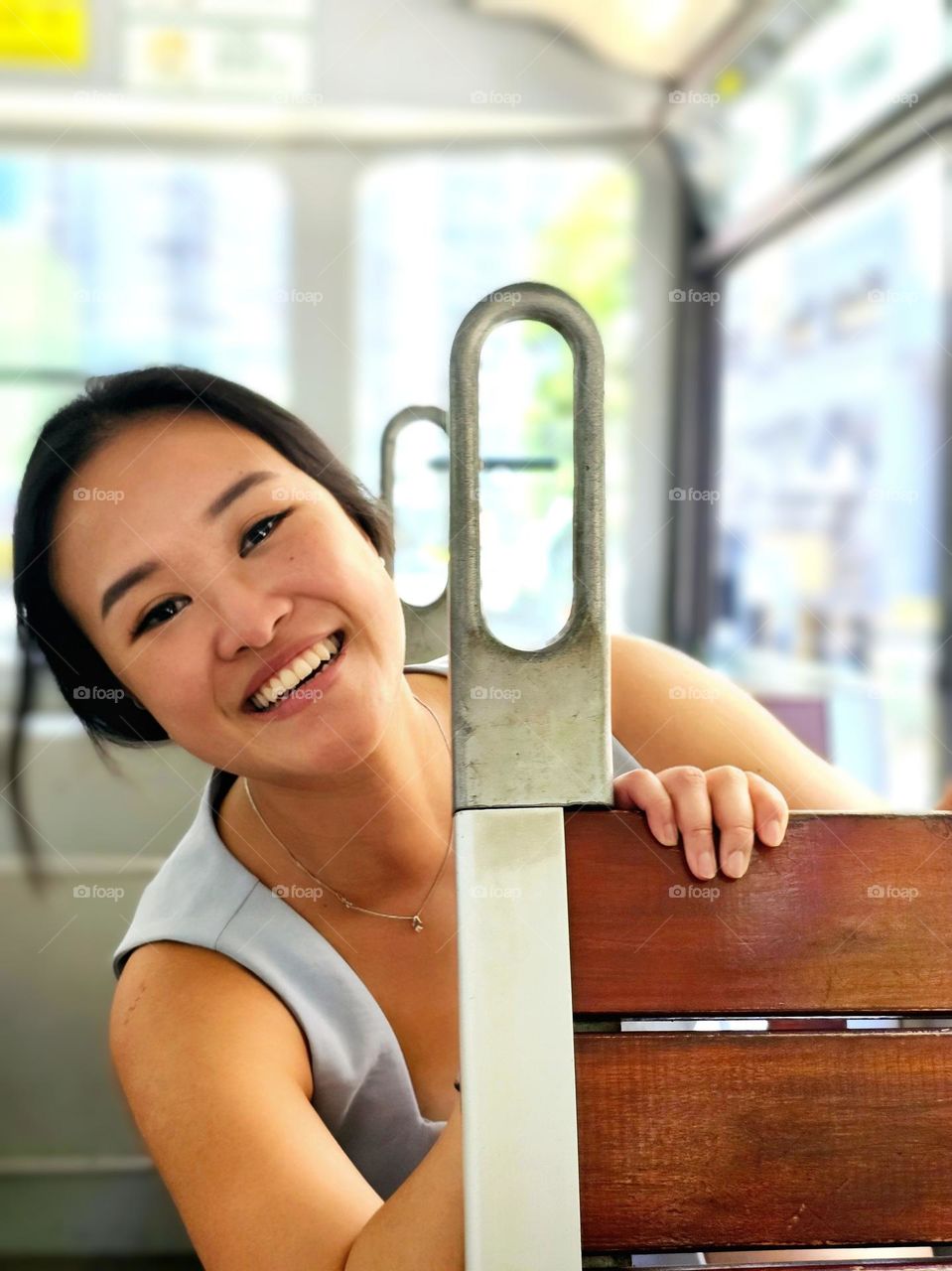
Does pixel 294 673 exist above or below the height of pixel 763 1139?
above

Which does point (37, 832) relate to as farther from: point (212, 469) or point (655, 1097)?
point (655, 1097)

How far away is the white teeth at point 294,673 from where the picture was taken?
633mm

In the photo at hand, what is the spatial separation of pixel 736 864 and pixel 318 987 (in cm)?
25

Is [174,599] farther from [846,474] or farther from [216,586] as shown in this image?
[846,474]

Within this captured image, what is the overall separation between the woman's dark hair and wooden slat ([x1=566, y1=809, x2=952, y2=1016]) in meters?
0.29

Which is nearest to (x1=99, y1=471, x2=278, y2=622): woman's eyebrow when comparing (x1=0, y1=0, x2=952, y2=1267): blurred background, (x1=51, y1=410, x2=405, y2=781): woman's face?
(x1=51, y1=410, x2=405, y2=781): woman's face

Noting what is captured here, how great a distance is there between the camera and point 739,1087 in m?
0.45

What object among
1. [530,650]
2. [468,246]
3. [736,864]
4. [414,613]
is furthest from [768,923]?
[468,246]

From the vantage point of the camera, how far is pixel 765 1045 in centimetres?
45

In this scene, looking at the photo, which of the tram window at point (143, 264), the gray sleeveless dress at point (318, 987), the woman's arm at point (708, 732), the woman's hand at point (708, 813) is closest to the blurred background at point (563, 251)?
the tram window at point (143, 264)

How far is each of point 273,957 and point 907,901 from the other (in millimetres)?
303

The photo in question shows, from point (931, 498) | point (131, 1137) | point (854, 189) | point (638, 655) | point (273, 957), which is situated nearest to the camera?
point (273, 957)

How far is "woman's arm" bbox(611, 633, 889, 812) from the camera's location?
68cm

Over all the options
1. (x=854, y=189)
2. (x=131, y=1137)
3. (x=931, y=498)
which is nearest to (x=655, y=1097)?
(x=131, y=1137)
